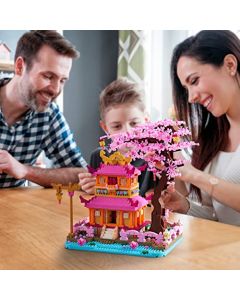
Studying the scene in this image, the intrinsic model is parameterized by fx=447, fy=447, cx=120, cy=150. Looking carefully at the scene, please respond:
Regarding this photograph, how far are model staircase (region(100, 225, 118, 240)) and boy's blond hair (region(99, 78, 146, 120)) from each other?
2.94ft

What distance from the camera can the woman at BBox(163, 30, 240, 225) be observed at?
1.55 m

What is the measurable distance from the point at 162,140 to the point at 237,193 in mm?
Result: 489

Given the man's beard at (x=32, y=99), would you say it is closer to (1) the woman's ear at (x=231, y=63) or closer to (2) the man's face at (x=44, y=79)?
(2) the man's face at (x=44, y=79)

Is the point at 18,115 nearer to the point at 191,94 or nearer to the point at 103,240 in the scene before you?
the point at 191,94

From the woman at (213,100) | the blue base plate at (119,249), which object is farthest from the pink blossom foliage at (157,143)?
the woman at (213,100)

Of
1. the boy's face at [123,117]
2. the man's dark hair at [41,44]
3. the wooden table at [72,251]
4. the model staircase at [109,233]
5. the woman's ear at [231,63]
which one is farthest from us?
the man's dark hair at [41,44]

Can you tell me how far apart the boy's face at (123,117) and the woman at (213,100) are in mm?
200

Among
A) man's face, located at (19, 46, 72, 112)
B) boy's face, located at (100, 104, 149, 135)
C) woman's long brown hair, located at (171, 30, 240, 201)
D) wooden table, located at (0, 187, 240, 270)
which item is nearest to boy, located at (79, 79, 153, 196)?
boy's face, located at (100, 104, 149, 135)

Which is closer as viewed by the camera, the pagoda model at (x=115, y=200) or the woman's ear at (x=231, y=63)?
the pagoda model at (x=115, y=200)

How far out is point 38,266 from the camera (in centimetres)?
88

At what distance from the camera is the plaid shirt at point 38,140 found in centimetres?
215

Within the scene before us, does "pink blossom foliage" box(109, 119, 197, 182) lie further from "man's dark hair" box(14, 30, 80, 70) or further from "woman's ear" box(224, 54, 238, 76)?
"man's dark hair" box(14, 30, 80, 70)

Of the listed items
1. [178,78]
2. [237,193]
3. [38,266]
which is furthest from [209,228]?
[178,78]

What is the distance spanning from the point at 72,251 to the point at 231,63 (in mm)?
912
